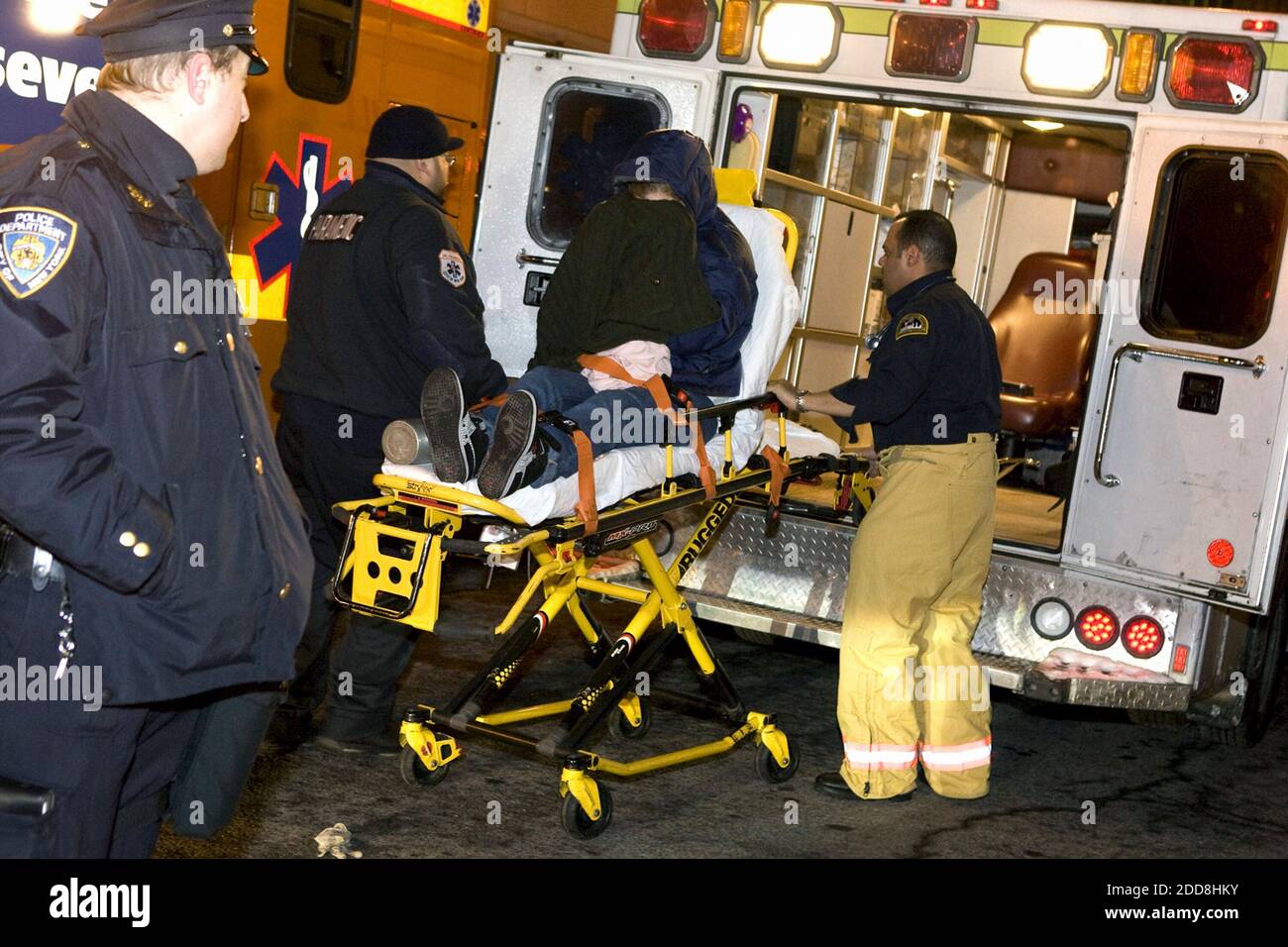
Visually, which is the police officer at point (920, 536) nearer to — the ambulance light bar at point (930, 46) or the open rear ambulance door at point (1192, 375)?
the open rear ambulance door at point (1192, 375)

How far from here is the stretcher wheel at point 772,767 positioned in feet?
16.3

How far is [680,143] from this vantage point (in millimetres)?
4594

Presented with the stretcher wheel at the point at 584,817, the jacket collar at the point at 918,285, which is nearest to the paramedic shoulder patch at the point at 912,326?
the jacket collar at the point at 918,285

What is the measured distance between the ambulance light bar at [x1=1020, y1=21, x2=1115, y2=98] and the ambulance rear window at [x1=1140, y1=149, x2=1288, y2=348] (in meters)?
0.43

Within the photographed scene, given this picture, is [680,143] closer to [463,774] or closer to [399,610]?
[399,610]

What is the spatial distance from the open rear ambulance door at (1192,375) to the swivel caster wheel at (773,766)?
134 centimetres

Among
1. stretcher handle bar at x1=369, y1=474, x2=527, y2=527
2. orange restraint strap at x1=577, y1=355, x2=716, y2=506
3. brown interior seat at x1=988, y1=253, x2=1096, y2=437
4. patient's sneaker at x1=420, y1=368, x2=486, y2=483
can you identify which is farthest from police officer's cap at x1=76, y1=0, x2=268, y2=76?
brown interior seat at x1=988, y1=253, x2=1096, y2=437

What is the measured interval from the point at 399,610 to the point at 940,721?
2.11 m

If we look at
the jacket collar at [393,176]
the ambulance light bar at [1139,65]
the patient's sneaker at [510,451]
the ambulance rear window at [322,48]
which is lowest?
the patient's sneaker at [510,451]

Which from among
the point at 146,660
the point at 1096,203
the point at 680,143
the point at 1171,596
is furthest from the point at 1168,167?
the point at 1096,203

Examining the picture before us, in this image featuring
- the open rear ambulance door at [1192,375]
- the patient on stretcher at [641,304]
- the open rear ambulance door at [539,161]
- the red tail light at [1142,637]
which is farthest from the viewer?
the open rear ambulance door at [539,161]

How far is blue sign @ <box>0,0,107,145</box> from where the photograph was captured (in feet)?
13.0

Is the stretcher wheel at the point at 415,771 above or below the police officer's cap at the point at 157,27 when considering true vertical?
below

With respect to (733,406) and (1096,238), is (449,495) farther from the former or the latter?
(1096,238)
